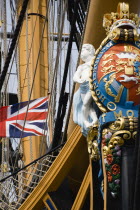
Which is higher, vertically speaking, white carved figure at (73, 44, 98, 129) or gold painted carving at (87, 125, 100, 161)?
white carved figure at (73, 44, 98, 129)

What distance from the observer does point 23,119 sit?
10023mm

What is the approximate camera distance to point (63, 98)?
25.9 ft

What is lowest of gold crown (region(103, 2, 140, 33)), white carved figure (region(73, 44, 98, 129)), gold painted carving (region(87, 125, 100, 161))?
gold painted carving (region(87, 125, 100, 161))

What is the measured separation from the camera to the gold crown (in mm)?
5715

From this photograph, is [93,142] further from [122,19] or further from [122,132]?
[122,19]

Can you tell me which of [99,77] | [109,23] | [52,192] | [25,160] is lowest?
[25,160]

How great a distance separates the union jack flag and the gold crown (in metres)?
4.04

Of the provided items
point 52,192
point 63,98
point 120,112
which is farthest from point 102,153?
point 63,98

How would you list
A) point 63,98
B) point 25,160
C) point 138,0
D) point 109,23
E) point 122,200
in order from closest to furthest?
point 122,200 < point 109,23 < point 138,0 < point 63,98 < point 25,160

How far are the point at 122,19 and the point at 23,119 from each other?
4473 millimetres

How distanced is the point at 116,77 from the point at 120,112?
0.26 metres

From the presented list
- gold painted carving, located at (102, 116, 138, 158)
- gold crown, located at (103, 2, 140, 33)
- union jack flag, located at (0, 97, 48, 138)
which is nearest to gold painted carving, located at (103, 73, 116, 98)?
gold painted carving, located at (102, 116, 138, 158)

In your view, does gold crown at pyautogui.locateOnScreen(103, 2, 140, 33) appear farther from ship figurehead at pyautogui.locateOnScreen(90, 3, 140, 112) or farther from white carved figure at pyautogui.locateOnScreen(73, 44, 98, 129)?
white carved figure at pyautogui.locateOnScreen(73, 44, 98, 129)

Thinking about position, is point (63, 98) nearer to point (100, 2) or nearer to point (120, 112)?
point (100, 2)
